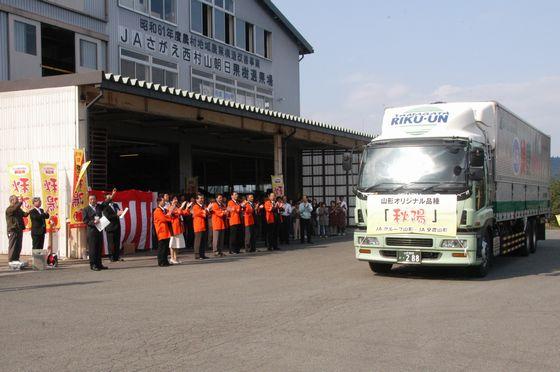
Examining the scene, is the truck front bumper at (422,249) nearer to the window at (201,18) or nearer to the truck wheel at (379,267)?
the truck wheel at (379,267)

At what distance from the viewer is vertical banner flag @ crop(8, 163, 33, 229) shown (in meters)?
16.5

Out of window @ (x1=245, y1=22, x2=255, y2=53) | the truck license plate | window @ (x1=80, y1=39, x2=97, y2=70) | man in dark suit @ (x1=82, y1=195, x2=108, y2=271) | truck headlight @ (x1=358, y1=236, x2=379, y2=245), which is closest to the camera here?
the truck license plate

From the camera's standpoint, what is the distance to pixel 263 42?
33.8 metres

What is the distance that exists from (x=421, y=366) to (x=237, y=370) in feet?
5.84

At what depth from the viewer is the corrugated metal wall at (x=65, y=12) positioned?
68.0 feet

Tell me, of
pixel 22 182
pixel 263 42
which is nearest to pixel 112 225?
pixel 22 182

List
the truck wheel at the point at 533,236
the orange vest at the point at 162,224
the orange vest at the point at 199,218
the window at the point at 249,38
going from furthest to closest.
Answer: the window at the point at 249,38
the truck wheel at the point at 533,236
the orange vest at the point at 199,218
the orange vest at the point at 162,224

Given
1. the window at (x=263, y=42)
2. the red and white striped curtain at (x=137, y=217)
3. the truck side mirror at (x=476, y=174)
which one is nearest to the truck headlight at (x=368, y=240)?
the truck side mirror at (x=476, y=174)

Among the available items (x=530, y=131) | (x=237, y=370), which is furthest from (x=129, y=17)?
(x=237, y=370)

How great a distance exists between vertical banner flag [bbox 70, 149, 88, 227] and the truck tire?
39.0 ft

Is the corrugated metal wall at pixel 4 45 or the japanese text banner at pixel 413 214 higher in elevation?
the corrugated metal wall at pixel 4 45

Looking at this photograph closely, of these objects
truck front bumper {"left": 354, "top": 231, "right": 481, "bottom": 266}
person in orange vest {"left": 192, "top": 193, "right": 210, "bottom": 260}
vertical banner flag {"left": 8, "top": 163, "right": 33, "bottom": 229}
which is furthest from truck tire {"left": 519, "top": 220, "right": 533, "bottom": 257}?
vertical banner flag {"left": 8, "top": 163, "right": 33, "bottom": 229}

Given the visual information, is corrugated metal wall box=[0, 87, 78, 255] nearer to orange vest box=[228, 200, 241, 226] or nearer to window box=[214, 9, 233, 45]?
orange vest box=[228, 200, 241, 226]

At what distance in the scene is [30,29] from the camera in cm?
2102
